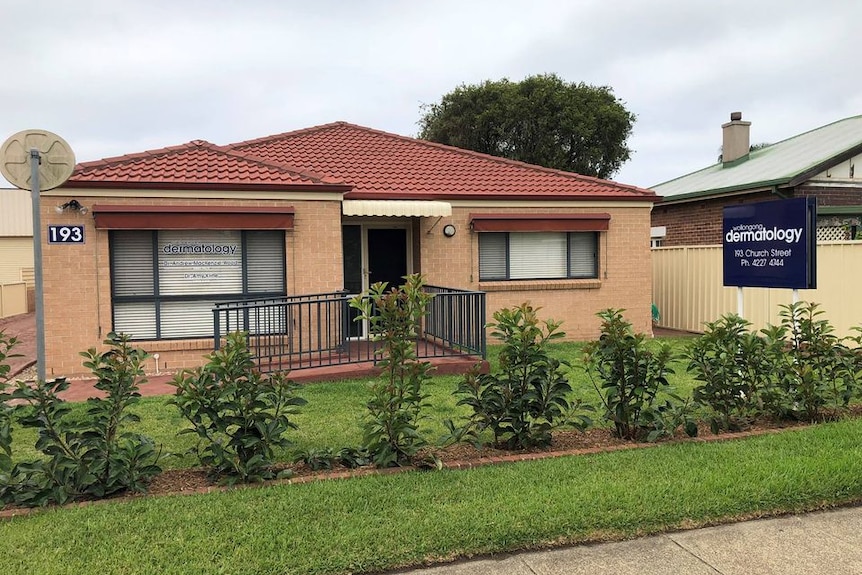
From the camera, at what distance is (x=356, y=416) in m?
6.58

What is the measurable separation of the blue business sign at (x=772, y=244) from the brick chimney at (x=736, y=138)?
12.6 m

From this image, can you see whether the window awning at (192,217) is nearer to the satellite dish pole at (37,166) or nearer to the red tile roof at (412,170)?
the red tile roof at (412,170)

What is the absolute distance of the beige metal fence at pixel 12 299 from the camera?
21031 mm

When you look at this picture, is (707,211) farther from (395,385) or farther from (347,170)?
(395,385)

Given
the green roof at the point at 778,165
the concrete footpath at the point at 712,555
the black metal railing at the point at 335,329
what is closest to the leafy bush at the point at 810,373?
the concrete footpath at the point at 712,555

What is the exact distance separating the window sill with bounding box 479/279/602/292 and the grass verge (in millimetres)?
7280

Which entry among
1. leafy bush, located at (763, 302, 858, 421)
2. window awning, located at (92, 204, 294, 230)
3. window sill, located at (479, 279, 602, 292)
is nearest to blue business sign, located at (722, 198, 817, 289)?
leafy bush, located at (763, 302, 858, 421)

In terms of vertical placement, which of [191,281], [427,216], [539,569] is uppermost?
[427,216]

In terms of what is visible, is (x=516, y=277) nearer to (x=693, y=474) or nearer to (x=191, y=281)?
(x=191, y=281)

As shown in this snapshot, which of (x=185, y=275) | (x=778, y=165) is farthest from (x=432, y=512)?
(x=778, y=165)

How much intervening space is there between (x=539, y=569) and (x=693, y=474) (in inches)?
66.1

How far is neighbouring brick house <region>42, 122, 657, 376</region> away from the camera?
9.44 m

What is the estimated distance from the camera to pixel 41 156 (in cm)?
595

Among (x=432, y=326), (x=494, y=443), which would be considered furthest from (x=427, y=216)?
(x=494, y=443)
